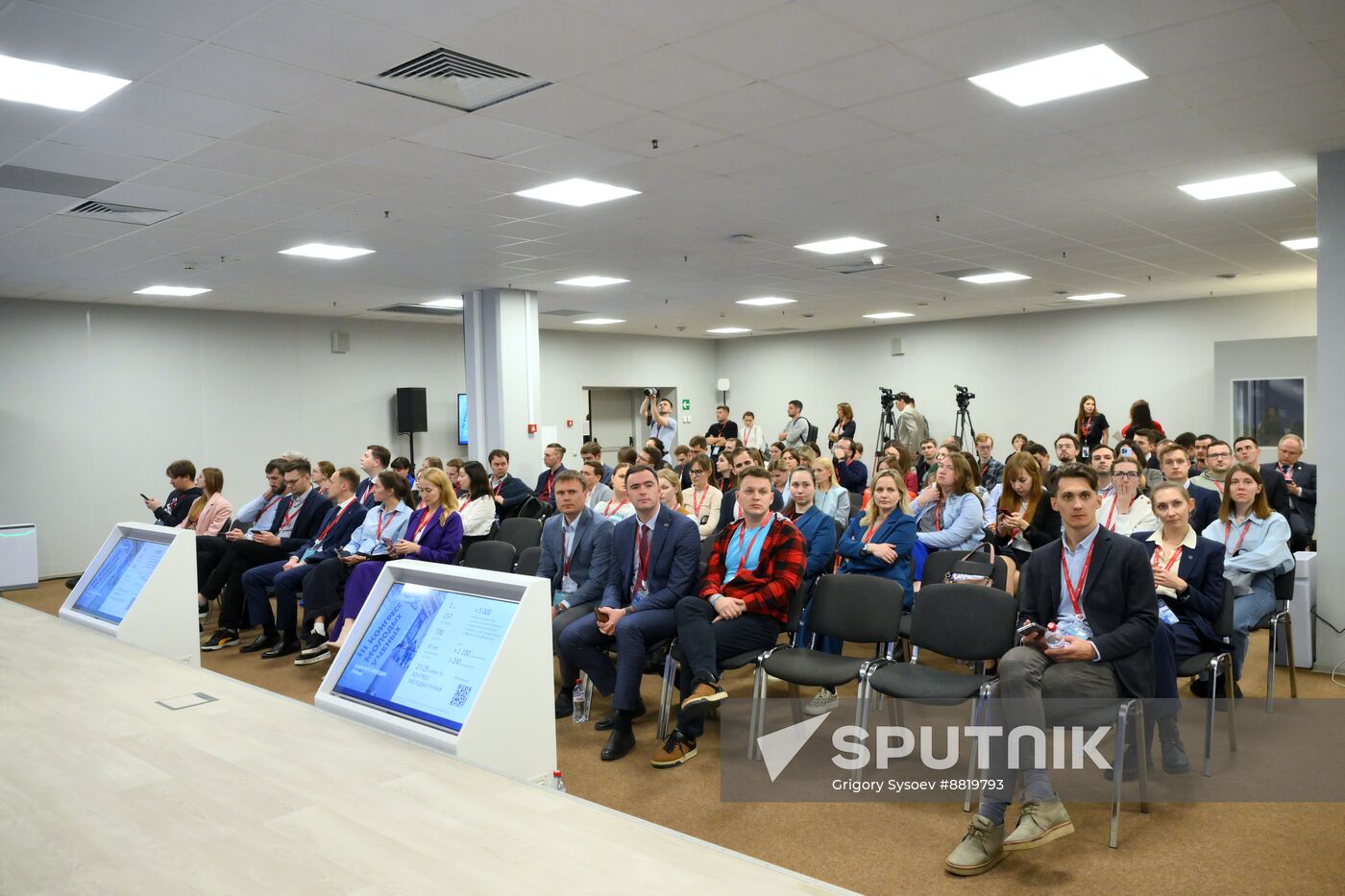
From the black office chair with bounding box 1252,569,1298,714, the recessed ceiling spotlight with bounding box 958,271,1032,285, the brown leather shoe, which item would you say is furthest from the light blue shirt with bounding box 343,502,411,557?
the recessed ceiling spotlight with bounding box 958,271,1032,285

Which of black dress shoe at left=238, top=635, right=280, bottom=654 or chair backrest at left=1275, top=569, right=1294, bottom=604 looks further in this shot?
black dress shoe at left=238, top=635, right=280, bottom=654

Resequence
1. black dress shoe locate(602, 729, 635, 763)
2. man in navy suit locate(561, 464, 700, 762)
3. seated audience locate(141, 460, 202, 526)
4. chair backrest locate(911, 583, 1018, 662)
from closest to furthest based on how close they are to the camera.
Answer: chair backrest locate(911, 583, 1018, 662) < black dress shoe locate(602, 729, 635, 763) < man in navy suit locate(561, 464, 700, 762) < seated audience locate(141, 460, 202, 526)

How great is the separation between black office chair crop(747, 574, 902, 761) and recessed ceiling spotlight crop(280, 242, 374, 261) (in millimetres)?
5635

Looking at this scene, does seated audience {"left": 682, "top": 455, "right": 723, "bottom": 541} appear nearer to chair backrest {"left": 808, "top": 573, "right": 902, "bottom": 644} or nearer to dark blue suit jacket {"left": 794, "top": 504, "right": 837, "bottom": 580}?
dark blue suit jacket {"left": 794, "top": 504, "right": 837, "bottom": 580}

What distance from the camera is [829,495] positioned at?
6.66 m

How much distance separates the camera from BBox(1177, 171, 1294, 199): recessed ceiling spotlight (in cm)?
643

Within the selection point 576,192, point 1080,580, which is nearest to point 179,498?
point 576,192

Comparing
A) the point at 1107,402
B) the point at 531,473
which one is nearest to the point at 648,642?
the point at 531,473

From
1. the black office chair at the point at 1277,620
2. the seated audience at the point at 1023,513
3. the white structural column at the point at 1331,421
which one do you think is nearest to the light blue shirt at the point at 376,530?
the seated audience at the point at 1023,513

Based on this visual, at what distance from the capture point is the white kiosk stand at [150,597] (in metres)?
3.27

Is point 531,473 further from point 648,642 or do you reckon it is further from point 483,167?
point 648,642

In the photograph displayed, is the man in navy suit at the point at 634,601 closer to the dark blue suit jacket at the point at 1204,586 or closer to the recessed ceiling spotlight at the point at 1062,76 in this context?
the dark blue suit jacket at the point at 1204,586

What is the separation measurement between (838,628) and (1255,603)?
223 centimetres

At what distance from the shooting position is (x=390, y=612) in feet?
7.98
